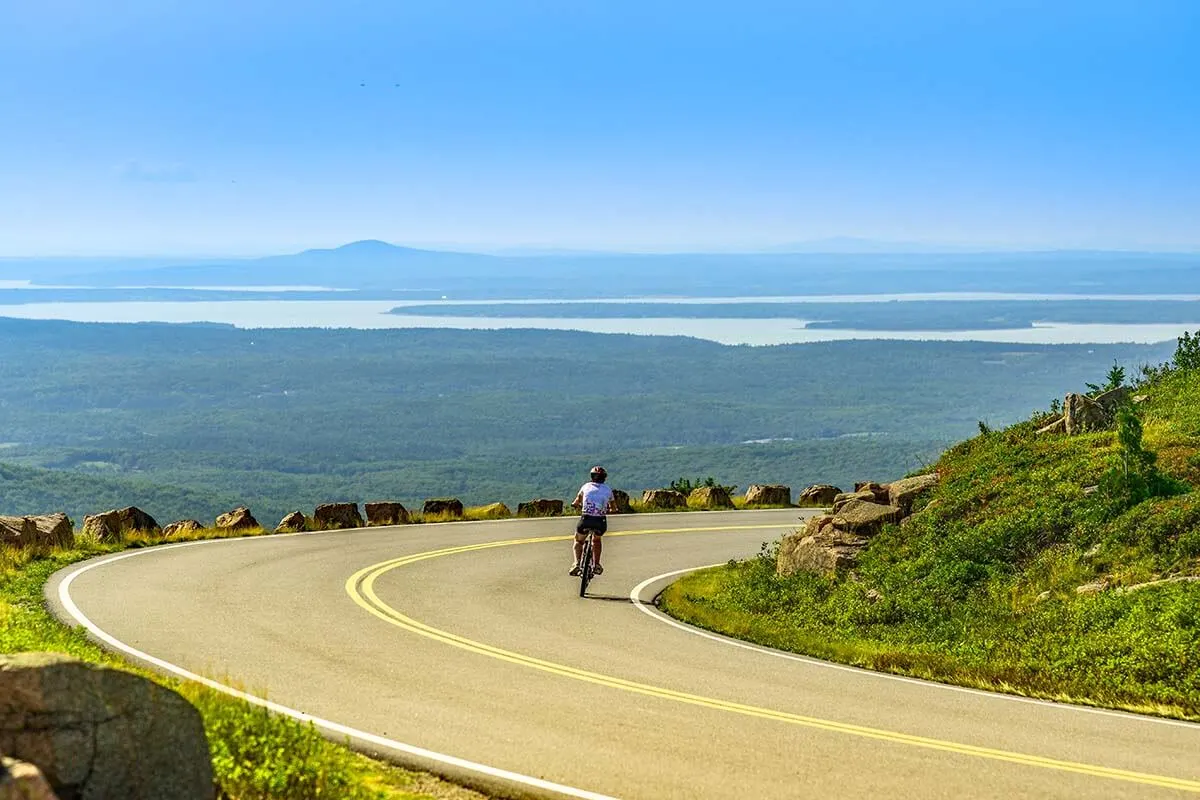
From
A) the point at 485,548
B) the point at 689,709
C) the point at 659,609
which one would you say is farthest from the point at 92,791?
the point at 485,548

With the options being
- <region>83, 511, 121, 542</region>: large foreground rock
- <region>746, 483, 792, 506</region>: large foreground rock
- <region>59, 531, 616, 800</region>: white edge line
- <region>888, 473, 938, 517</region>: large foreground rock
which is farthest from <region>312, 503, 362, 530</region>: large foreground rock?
<region>888, 473, 938, 517</region>: large foreground rock

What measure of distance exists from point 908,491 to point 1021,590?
5049mm

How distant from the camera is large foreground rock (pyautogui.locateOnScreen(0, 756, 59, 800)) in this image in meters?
6.04

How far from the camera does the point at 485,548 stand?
2705 cm

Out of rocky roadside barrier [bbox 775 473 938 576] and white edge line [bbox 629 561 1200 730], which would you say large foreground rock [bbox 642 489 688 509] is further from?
white edge line [bbox 629 561 1200 730]

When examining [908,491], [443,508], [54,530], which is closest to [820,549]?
[908,491]

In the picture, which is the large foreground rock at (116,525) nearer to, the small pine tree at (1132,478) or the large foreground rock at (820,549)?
the large foreground rock at (820,549)

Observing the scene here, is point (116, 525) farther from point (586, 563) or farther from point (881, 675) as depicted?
point (881, 675)

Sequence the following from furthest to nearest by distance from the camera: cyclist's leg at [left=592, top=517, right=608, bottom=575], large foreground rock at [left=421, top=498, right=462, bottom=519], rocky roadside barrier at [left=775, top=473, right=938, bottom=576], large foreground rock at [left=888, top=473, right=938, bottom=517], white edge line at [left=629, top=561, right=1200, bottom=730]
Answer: large foreground rock at [left=421, top=498, right=462, bottom=519], large foreground rock at [left=888, top=473, right=938, bottom=517], rocky roadside barrier at [left=775, top=473, right=938, bottom=576], cyclist's leg at [left=592, top=517, right=608, bottom=575], white edge line at [left=629, top=561, right=1200, bottom=730]

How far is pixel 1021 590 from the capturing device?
709 inches

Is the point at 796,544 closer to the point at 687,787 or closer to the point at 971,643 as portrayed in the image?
the point at 971,643

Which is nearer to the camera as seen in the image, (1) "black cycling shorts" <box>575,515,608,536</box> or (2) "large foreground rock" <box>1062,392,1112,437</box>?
(1) "black cycling shorts" <box>575,515,608,536</box>

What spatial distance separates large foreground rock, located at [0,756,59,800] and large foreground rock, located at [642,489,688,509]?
3060cm

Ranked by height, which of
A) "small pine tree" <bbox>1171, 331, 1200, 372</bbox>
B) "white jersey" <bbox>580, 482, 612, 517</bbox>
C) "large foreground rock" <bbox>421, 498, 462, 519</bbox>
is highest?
"small pine tree" <bbox>1171, 331, 1200, 372</bbox>
